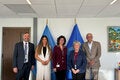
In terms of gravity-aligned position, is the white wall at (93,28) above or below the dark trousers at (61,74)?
above

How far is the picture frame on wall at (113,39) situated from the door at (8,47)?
2723 millimetres

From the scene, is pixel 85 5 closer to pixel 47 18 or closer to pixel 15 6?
pixel 15 6

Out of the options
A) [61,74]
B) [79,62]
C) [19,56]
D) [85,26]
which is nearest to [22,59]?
[19,56]

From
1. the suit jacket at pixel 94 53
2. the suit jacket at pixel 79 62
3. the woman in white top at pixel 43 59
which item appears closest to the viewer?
→ the suit jacket at pixel 79 62

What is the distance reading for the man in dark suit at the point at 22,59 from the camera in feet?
16.0

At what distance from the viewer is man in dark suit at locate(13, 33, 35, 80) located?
4.86 metres

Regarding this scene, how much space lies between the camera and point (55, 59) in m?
5.30

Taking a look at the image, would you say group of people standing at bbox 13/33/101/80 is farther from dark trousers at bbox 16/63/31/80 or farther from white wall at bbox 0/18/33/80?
white wall at bbox 0/18/33/80

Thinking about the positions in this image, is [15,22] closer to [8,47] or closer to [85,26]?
[8,47]

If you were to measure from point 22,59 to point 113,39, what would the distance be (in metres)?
3.44

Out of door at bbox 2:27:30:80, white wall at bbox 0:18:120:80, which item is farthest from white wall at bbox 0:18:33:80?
door at bbox 2:27:30:80

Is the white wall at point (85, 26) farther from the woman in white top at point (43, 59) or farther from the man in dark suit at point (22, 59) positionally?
the man in dark suit at point (22, 59)

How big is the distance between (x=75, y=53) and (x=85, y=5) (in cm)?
122

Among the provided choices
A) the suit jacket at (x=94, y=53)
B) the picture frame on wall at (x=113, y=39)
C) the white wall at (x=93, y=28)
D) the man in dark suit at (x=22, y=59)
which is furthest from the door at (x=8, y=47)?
the picture frame on wall at (x=113, y=39)
